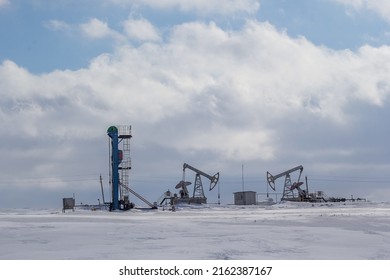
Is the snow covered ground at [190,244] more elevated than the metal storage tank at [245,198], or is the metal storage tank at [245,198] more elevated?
the metal storage tank at [245,198]

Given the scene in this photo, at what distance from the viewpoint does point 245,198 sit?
3155 inches

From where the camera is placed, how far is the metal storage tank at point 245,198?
8000 centimetres

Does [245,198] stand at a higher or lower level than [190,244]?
higher

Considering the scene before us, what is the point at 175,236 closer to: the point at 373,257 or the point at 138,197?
the point at 373,257

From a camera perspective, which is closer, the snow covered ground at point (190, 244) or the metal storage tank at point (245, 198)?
the snow covered ground at point (190, 244)

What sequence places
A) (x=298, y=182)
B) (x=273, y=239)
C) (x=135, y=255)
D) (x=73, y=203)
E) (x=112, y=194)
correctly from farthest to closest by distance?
1. (x=298, y=182)
2. (x=73, y=203)
3. (x=112, y=194)
4. (x=273, y=239)
5. (x=135, y=255)

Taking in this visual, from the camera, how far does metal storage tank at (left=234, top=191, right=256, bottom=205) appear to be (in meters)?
80.0

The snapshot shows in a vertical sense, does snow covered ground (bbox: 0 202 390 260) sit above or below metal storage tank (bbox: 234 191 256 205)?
below

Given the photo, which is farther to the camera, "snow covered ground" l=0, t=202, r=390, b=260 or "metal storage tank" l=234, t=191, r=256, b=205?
"metal storage tank" l=234, t=191, r=256, b=205

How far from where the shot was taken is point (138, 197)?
58.1 m
